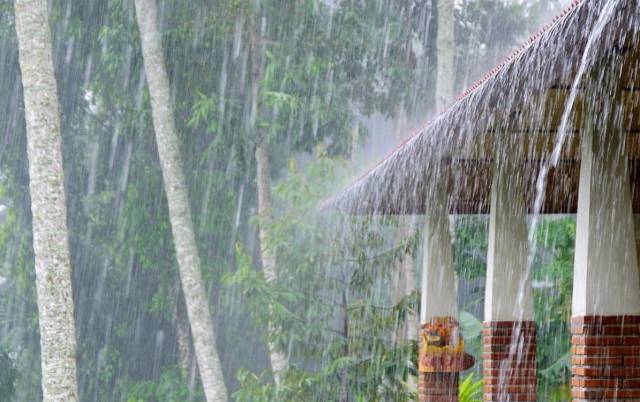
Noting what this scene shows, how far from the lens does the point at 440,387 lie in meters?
10.4

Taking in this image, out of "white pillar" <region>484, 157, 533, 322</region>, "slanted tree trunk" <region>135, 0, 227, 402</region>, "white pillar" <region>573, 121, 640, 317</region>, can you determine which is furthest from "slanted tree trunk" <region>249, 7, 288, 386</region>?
"white pillar" <region>573, 121, 640, 317</region>

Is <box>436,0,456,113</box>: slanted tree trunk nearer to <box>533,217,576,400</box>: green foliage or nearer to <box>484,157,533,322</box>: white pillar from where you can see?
<box>533,217,576,400</box>: green foliage

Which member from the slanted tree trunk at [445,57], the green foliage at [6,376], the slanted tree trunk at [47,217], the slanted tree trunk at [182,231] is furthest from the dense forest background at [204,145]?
the slanted tree trunk at [47,217]

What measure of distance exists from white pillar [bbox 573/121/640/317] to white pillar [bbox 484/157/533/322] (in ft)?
7.14

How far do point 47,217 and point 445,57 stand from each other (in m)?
6.67

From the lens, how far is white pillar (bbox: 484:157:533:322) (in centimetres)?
861

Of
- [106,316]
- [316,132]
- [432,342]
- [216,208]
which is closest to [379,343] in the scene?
[432,342]

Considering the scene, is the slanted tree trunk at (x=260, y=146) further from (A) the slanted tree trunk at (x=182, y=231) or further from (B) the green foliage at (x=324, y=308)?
(A) the slanted tree trunk at (x=182, y=231)

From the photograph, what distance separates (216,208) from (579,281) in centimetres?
1561

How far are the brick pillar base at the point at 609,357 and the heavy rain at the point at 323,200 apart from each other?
0.01 metres

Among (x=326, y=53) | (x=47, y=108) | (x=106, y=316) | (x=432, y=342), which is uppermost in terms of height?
(x=326, y=53)

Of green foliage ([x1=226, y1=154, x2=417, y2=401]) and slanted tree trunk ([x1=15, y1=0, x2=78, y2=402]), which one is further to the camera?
green foliage ([x1=226, y1=154, x2=417, y2=401])

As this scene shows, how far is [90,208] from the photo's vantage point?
2189 cm

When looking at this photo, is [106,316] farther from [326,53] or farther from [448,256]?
[448,256]
